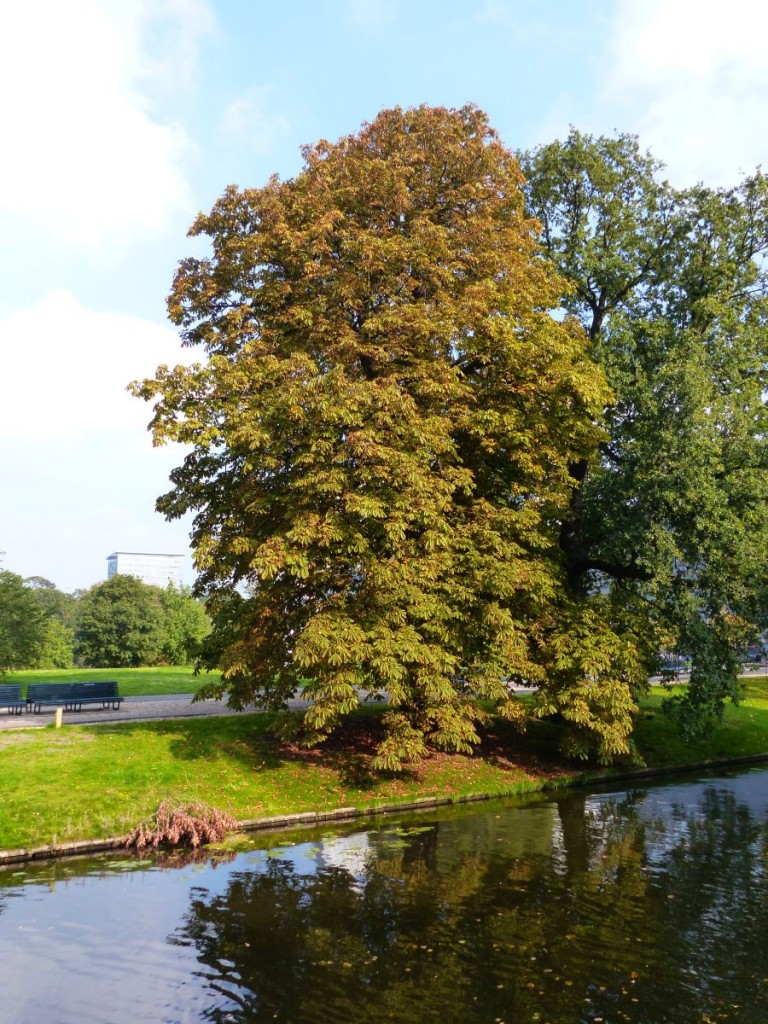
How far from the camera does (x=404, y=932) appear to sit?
12836mm

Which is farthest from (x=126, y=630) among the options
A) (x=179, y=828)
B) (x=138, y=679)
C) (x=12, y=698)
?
(x=179, y=828)

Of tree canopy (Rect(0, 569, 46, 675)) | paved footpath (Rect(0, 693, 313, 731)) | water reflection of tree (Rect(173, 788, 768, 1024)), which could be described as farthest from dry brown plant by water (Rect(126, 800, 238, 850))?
tree canopy (Rect(0, 569, 46, 675))

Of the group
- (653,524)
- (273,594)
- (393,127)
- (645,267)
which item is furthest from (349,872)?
(645,267)

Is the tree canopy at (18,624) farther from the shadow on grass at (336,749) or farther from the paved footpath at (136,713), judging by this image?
the shadow on grass at (336,749)

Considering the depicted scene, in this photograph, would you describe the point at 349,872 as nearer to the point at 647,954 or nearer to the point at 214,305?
the point at 647,954

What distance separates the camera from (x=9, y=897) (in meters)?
14.6

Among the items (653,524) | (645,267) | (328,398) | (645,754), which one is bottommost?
(645,754)

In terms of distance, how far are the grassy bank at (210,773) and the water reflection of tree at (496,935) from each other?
4.15 m

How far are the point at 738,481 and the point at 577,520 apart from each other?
20.0 ft

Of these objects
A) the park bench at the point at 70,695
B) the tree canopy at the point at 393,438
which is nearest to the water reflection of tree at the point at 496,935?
the tree canopy at the point at 393,438

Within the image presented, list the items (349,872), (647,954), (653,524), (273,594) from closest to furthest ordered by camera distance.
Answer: (647,954)
(349,872)
(273,594)
(653,524)

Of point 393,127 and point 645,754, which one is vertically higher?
point 393,127

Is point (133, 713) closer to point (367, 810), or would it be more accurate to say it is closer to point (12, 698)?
point (12, 698)

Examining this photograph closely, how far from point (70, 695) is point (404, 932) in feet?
67.7
